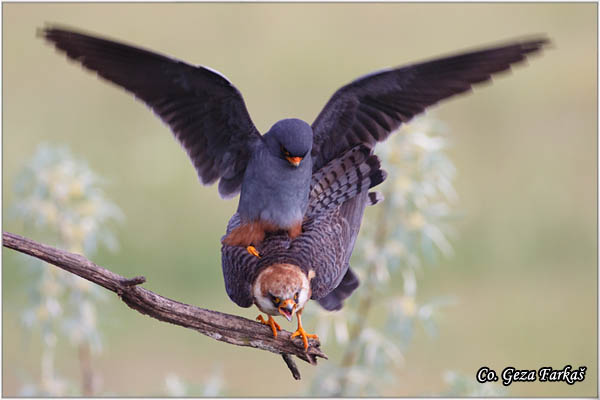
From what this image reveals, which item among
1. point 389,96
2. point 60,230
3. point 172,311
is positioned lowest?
point 172,311

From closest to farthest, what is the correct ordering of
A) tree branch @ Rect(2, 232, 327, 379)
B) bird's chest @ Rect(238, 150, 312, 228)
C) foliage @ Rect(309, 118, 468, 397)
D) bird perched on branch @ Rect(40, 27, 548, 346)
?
tree branch @ Rect(2, 232, 327, 379)
bird perched on branch @ Rect(40, 27, 548, 346)
bird's chest @ Rect(238, 150, 312, 228)
foliage @ Rect(309, 118, 468, 397)

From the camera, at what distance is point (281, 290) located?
3.33 meters

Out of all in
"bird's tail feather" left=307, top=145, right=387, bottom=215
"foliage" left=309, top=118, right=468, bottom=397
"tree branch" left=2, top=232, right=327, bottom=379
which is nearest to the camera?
"tree branch" left=2, top=232, right=327, bottom=379

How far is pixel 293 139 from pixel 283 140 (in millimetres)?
57

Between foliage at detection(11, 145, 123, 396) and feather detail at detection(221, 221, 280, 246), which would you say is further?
foliage at detection(11, 145, 123, 396)

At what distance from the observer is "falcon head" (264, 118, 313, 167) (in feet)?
11.6

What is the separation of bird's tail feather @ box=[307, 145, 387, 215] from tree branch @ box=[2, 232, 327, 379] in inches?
30.3

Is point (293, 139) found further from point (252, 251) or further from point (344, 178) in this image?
point (252, 251)

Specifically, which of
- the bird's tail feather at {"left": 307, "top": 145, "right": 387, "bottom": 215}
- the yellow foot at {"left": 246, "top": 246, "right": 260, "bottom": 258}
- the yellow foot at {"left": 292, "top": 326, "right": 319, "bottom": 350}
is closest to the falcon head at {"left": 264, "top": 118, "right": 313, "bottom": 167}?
the bird's tail feather at {"left": 307, "top": 145, "right": 387, "bottom": 215}

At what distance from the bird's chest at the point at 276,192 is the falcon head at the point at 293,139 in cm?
9

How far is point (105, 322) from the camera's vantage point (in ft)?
18.1

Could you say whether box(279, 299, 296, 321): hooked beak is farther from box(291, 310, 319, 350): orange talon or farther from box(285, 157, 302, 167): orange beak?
box(285, 157, 302, 167): orange beak

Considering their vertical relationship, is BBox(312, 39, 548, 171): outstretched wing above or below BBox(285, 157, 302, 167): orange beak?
above

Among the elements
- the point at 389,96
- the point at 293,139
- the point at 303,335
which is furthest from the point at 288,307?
the point at 389,96
